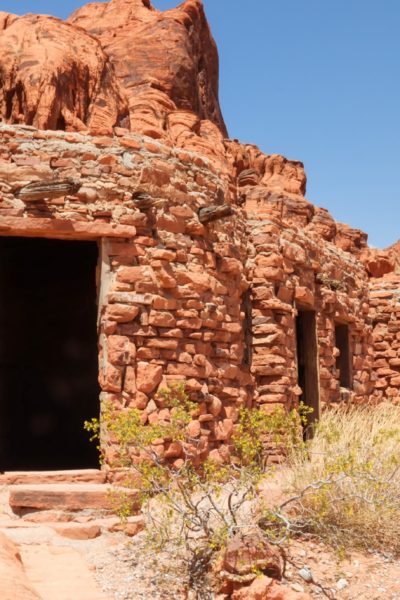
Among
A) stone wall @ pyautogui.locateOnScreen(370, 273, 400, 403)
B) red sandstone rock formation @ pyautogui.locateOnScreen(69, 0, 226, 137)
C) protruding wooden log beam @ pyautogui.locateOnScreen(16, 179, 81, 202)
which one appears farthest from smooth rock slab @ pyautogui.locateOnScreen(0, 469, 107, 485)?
red sandstone rock formation @ pyautogui.locateOnScreen(69, 0, 226, 137)

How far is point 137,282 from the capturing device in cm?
668

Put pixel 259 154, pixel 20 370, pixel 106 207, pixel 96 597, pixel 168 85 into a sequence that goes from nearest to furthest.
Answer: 1. pixel 96 597
2. pixel 106 207
3. pixel 20 370
4. pixel 168 85
5. pixel 259 154

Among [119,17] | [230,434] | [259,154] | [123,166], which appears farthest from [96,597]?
[259,154]

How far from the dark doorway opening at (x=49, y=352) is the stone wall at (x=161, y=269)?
3.29 meters

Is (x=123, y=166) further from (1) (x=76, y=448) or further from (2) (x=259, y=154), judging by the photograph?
(2) (x=259, y=154)

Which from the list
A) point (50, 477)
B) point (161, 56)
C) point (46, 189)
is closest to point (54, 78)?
point (46, 189)

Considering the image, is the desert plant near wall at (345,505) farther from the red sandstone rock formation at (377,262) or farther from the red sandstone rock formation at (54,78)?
the red sandstone rock formation at (377,262)

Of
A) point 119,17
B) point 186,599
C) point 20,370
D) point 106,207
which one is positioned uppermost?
point 119,17

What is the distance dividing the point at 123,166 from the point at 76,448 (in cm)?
553

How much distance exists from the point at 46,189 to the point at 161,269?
1323 millimetres

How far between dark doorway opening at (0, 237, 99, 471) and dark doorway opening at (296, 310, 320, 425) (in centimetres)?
312

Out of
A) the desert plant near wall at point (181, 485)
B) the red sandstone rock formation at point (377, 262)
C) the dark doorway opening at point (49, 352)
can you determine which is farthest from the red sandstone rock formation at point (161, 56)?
the desert plant near wall at point (181, 485)

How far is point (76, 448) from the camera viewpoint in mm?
10898

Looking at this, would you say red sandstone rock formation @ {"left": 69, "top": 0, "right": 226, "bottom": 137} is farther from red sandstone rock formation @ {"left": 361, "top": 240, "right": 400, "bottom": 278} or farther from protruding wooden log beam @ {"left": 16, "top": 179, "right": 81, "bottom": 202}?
protruding wooden log beam @ {"left": 16, "top": 179, "right": 81, "bottom": 202}
